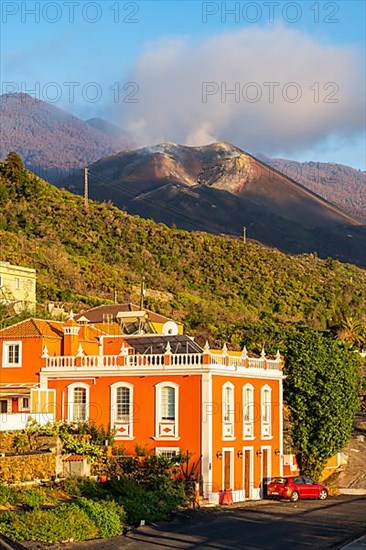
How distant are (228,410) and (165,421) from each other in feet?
9.62

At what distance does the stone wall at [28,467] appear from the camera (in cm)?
3762

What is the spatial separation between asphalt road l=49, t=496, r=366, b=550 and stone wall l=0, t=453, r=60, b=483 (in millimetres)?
5194

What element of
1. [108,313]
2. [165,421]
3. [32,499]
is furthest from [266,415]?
[108,313]

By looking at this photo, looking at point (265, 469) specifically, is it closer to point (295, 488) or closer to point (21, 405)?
point (295, 488)

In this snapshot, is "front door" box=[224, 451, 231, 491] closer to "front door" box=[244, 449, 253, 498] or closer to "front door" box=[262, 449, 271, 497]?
"front door" box=[244, 449, 253, 498]

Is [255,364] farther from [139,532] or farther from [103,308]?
[103,308]

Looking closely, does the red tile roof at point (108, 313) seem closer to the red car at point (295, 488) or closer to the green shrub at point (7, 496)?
the red car at point (295, 488)

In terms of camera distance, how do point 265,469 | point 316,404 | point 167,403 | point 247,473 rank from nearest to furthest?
point 167,403 < point 247,473 < point 265,469 < point 316,404

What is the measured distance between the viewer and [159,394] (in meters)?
45.0

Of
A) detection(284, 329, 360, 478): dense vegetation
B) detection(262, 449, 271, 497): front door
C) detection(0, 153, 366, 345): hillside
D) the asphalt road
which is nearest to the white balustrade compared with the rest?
detection(262, 449, 271, 497): front door

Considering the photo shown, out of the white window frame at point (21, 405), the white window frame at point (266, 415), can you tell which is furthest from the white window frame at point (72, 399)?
the white window frame at point (266, 415)

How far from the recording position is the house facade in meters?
74.1

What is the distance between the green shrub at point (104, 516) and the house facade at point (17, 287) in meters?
37.4

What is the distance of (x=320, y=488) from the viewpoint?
48.5 m
